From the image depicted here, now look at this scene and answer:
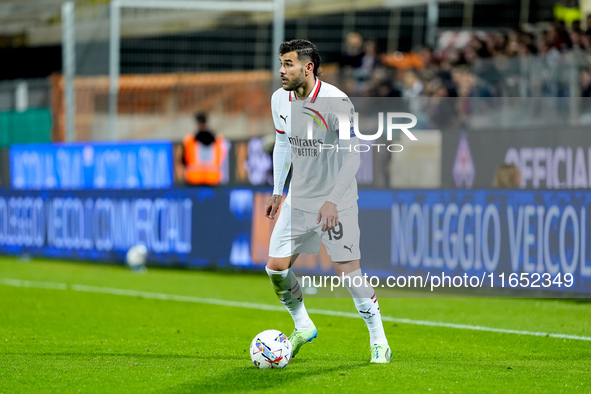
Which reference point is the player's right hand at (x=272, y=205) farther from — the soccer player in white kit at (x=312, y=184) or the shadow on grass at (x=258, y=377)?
the shadow on grass at (x=258, y=377)

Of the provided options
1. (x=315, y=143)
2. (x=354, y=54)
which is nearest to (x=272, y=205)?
(x=315, y=143)

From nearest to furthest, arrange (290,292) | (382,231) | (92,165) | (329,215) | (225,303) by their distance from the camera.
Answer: (329,215) → (290,292) → (225,303) → (382,231) → (92,165)

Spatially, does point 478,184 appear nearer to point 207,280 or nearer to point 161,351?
point 207,280

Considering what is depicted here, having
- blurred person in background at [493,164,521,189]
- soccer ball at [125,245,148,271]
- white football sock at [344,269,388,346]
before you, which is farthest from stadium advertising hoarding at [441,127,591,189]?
soccer ball at [125,245,148,271]

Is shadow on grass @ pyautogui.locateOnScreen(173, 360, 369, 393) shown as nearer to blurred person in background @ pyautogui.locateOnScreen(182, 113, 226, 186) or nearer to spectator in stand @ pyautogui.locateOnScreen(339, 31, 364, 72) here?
blurred person in background @ pyautogui.locateOnScreen(182, 113, 226, 186)

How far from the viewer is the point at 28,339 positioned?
8.08 m

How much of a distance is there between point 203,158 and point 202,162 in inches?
2.4

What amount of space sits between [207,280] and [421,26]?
839cm

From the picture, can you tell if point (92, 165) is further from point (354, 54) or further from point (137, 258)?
point (354, 54)

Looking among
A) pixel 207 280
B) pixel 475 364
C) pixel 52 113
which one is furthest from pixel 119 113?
pixel 475 364

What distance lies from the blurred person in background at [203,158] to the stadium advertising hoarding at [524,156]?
13.6 feet

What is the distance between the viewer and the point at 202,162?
14.9 m

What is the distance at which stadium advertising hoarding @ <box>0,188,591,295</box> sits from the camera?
34.3 feet

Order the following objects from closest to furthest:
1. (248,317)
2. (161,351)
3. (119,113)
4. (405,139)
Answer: (161,351), (248,317), (405,139), (119,113)
